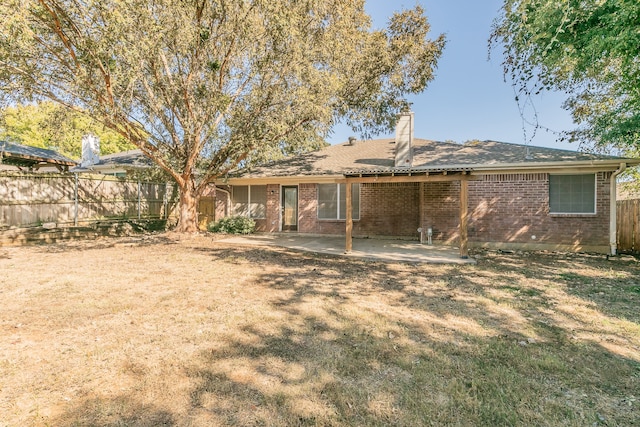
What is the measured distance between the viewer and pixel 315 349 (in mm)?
3500

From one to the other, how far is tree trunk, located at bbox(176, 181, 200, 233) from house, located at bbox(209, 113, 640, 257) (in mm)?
1935

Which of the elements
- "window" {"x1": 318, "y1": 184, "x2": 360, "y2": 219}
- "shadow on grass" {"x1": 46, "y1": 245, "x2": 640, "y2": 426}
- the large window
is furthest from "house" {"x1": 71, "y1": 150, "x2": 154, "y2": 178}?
"shadow on grass" {"x1": 46, "y1": 245, "x2": 640, "y2": 426}

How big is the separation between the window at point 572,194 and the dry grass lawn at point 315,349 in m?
3.79

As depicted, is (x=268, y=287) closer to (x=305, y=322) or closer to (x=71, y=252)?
(x=305, y=322)

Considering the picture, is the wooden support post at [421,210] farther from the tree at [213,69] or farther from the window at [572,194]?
the window at [572,194]

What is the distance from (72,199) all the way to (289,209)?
8.91 metres

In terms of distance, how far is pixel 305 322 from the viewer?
425cm

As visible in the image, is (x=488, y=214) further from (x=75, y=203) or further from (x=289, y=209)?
(x=75, y=203)

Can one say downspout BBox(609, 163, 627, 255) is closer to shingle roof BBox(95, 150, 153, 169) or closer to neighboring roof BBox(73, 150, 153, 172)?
shingle roof BBox(95, 150, 153, 169)

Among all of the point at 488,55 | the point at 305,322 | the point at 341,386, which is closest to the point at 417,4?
the point at 488,55

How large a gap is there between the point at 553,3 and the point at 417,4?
7.30 m

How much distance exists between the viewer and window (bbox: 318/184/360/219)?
13.0m

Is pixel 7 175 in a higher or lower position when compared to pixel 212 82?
lower

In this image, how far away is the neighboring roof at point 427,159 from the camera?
9.65m
